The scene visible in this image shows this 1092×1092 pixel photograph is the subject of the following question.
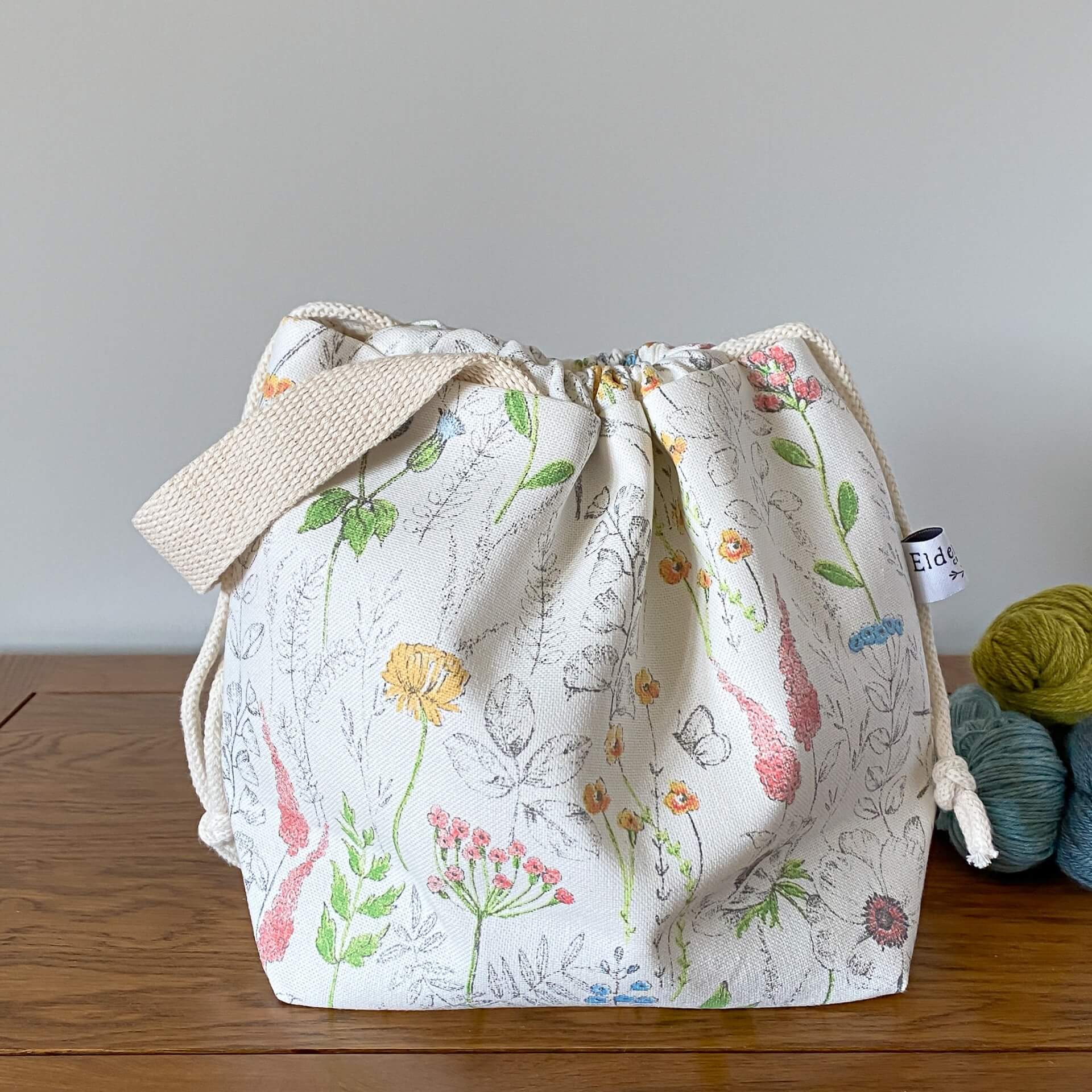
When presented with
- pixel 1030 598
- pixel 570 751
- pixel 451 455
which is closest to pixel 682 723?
pixel 570 751

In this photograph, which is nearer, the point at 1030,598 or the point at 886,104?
the point at 1030,598

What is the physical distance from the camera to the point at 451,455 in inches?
21.8

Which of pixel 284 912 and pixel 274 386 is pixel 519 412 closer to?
pixel 274 386

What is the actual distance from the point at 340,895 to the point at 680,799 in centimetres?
17

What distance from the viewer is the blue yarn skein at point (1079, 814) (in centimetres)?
62

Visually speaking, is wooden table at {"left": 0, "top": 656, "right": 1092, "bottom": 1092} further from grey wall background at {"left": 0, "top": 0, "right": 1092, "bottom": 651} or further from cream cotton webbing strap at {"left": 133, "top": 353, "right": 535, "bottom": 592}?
grey wall background at {"left": 0, "top": 0, "right": 1092, "bottom": 651}

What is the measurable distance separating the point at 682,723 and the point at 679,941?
101mm

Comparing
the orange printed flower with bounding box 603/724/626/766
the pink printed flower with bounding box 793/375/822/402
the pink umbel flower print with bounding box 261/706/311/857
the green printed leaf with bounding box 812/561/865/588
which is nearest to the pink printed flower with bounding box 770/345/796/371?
the pink printed flower with bounding box 793/375/822/402

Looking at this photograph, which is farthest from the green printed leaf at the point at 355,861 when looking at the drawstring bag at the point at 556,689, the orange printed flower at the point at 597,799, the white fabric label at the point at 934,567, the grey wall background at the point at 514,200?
the grey wall background at the point at 514,200

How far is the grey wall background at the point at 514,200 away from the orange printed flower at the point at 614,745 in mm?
489

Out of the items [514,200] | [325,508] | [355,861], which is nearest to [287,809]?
[355,861]

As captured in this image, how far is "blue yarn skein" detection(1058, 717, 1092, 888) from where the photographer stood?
24.4 inches

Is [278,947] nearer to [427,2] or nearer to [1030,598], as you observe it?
[1030,598]

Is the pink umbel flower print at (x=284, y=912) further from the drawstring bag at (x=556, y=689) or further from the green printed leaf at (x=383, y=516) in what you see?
the green printed leaf at (x=383, y=516)
